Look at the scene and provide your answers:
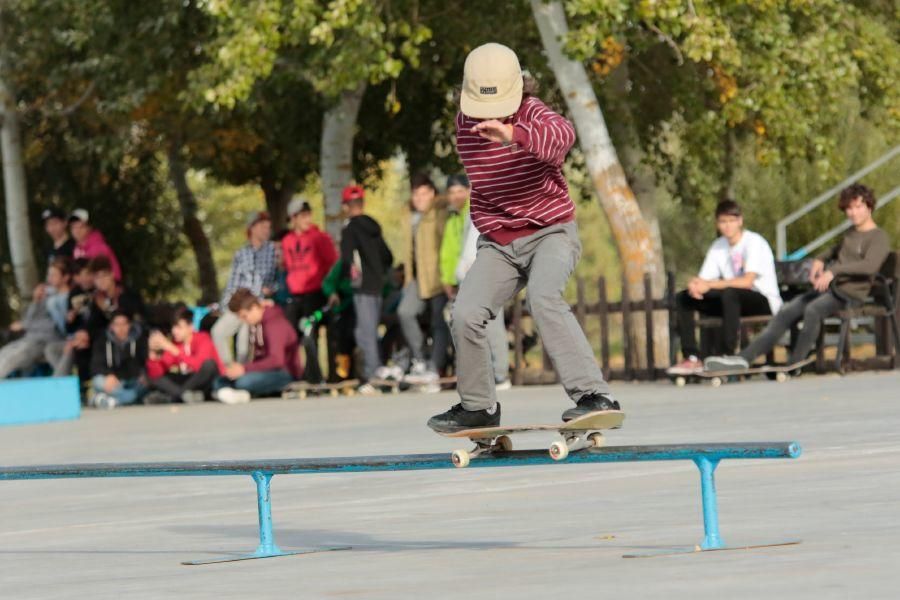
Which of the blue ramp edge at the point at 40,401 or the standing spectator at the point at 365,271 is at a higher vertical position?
the standing spectator at the point at 365,271

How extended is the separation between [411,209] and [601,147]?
2.83m

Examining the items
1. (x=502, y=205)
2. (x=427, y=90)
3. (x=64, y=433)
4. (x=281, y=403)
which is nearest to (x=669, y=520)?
(x=502, y=205)

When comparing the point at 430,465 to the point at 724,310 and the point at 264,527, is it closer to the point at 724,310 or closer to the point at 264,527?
the point at 264,527

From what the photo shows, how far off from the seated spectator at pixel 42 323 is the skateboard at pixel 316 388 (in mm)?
3566

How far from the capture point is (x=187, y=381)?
21.1 metres

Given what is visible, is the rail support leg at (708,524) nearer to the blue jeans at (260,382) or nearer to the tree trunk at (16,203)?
the blue jeans at (260,382)

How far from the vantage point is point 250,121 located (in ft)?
101

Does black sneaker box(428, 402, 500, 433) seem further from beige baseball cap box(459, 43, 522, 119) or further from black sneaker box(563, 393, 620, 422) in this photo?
beige baseball cap box(459, 43, 522, 119)

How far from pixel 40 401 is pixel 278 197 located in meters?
15.3

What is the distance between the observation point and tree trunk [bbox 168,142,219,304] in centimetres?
3412

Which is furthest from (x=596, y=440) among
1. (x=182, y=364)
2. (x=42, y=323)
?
(x=42, y=323)

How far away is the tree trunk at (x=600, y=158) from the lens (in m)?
21.3

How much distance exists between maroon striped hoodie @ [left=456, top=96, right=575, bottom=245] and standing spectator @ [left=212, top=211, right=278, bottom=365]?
1326 cm

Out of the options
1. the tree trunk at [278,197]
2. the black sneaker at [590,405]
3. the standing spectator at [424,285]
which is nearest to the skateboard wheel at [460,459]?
the black sneaker at [590,405]
